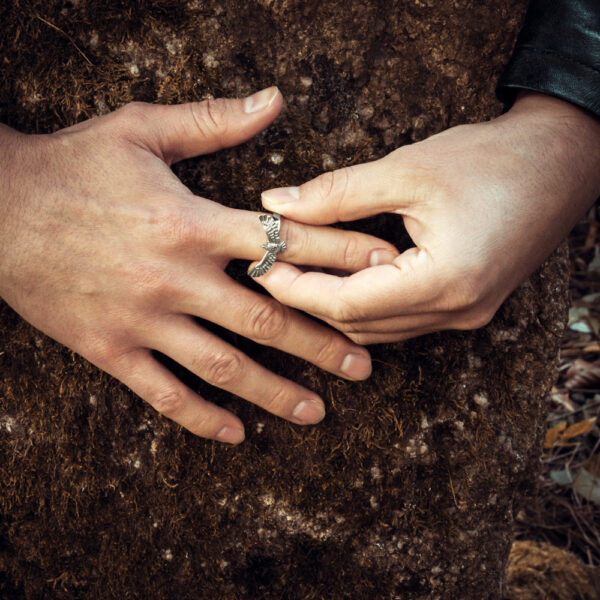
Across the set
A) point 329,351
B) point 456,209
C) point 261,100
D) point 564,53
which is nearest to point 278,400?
point 329,351

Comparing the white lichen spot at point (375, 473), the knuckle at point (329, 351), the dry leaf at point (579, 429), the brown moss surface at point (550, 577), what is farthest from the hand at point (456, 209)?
the brown moss surface at point (550, 577)

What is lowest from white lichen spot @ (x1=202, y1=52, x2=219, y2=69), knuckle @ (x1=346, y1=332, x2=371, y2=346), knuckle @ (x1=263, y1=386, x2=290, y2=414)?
knuckle @ (x1=263, y1=386, x2=290, y2=414)

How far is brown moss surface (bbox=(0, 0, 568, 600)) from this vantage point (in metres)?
1.46

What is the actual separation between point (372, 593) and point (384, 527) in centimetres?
26

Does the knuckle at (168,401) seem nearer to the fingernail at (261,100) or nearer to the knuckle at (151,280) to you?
the knuckle at (151,280)

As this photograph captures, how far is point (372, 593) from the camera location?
1.71 m

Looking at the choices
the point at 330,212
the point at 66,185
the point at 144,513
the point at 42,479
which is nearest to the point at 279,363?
the point at 330,212

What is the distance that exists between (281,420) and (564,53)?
1.31 metres

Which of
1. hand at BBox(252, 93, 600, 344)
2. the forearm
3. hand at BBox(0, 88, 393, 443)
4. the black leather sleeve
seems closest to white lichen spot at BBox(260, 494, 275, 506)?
hand at BBox(0, 88, 393, 443)

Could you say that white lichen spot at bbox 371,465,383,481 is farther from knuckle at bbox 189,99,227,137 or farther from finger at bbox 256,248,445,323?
knuckle at bbox 189,99,227,137

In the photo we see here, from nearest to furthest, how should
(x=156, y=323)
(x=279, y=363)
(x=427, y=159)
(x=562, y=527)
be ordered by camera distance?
1. (x=427, y=159)
2. (x=156, y=323)
3. (x=279, y=363)
4. (x=562, y=527)

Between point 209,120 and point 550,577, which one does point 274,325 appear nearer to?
point 209,120

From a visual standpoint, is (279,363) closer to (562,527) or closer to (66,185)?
(66,185)

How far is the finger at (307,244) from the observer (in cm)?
131
